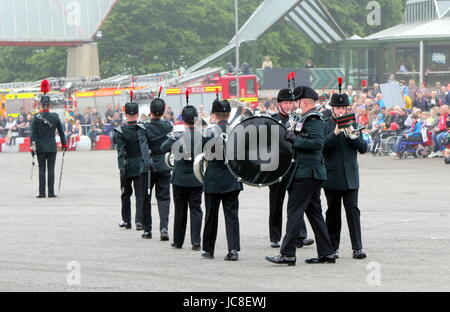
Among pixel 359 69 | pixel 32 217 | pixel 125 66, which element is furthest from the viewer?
pixel 125 66

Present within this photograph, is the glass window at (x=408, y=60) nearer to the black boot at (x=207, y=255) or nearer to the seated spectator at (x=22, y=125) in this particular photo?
the seated spectator at (x=22, y=125)

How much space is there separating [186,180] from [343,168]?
Answer: 2.05m

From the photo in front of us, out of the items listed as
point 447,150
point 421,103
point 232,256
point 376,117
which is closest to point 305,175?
point 232,256

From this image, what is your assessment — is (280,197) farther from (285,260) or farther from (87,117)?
(87,117)

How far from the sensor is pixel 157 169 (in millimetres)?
13320

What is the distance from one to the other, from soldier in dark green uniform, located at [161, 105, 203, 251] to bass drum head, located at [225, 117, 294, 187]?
3.53 ft

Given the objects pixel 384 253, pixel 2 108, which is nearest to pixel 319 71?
pixel 2 108

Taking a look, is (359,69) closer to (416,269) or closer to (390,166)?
(390,166)

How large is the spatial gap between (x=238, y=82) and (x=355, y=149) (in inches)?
1218

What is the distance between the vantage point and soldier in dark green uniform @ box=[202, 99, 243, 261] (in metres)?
11.2

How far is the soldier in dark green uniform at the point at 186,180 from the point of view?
12.2m

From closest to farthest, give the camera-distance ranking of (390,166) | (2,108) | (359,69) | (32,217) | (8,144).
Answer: (32,217), (390,166), (8,144), (2,108), (359,69)

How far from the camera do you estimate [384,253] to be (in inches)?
447

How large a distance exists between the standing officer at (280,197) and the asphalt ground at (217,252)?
198mm
